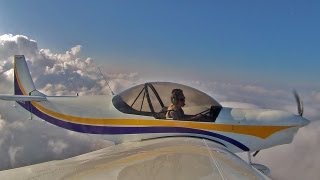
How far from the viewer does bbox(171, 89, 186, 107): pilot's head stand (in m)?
6.54

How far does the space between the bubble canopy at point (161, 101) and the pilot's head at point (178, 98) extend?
7cm

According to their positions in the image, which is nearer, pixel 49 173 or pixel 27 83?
pixel 49 173

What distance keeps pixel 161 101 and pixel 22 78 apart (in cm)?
1192

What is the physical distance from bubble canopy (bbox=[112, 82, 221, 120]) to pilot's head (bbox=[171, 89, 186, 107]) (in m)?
0.07

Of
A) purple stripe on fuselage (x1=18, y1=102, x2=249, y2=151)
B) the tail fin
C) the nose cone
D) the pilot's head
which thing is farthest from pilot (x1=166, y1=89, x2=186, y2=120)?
the tail fin

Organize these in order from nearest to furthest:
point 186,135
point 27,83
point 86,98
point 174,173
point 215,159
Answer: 1. point 174,173
2. point 215,159
3. point 186,135
4. point 86,98
5. point 27,83

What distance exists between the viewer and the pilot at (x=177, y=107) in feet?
21.1

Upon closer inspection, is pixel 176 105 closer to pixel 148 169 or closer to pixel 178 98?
pixel 178 98

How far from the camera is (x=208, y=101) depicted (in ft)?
21.7

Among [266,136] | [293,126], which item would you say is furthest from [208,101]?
[293,126]

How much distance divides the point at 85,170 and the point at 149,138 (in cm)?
321

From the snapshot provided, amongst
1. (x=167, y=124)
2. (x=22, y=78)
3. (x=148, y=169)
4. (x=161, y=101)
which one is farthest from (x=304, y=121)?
(x=22, y=78)

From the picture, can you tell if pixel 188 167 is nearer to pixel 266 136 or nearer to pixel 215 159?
pixel 215 159

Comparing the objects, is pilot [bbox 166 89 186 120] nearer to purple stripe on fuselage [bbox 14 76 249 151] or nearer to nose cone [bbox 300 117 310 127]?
purple stripe on fuselage [bbox 14 76 249 151]
